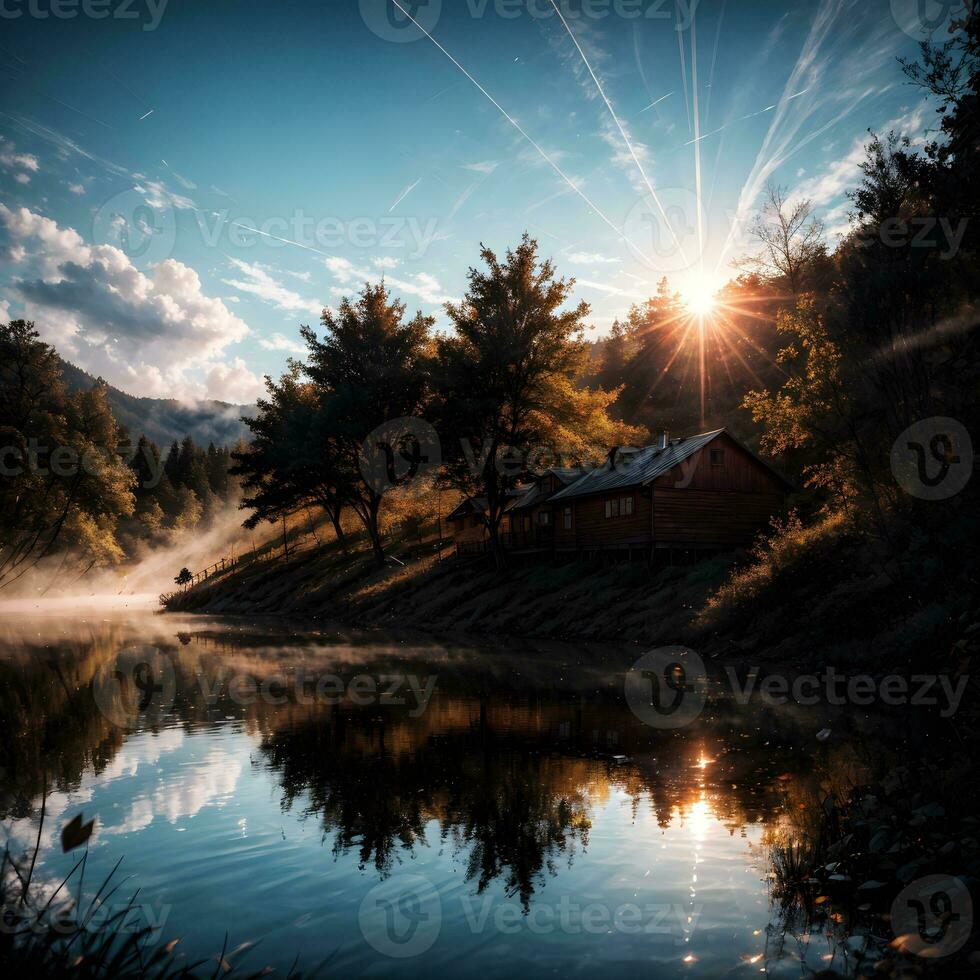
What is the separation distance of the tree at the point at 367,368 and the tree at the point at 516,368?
268 inches

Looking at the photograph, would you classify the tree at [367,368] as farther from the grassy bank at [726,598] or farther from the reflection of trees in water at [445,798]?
the reflection of trees in water at [445,798]

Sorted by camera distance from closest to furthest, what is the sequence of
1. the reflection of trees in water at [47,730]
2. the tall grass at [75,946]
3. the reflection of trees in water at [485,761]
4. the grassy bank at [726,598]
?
1. the tall grass at [75,946]
2. the reflection of trees in water at [485,761]
3. the reflection of trees in water at [47,730]
4. the grassy bank at [726,598]

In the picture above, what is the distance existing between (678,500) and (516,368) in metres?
11.7

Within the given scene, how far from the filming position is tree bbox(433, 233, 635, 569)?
42.2 m

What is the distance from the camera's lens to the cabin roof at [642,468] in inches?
1608

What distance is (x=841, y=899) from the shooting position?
6.13 m

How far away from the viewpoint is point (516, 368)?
42.7 m

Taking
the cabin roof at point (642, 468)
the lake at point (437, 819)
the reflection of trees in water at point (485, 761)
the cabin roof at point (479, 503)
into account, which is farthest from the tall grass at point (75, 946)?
the cabin roof at point (479, 503)

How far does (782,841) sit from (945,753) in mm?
3424

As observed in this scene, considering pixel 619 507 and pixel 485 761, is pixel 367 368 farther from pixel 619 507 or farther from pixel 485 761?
pixel 485 761

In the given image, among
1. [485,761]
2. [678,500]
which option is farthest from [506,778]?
[678,500]

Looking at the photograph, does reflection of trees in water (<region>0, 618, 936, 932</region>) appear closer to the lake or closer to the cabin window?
the lake

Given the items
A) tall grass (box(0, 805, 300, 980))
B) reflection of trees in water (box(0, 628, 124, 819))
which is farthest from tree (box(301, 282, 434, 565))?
tall grass (box(0, 805, 300, 980))

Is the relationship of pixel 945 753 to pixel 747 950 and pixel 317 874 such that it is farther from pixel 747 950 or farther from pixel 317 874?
pixel 317 874
